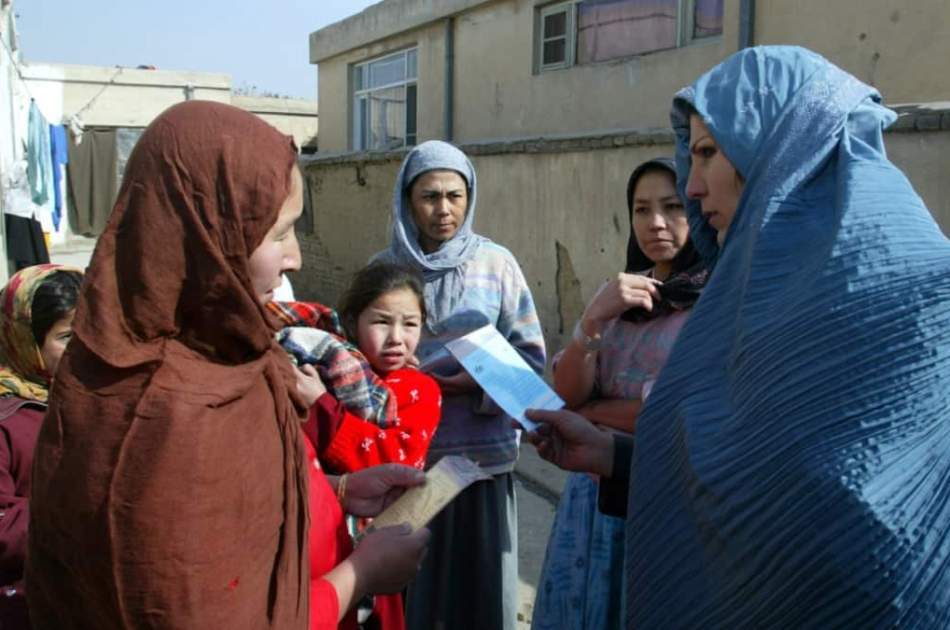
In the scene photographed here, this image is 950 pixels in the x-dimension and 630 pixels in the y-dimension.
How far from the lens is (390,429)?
91.2 inches

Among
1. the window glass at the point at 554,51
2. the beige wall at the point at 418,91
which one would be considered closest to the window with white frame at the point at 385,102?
the beige wall at the point at 418,91

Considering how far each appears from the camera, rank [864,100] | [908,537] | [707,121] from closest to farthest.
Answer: [908,537] < [864,100] < [707,121]

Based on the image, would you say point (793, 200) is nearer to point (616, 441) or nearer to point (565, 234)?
point (616, 441)

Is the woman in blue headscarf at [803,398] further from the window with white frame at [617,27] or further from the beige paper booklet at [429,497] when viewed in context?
the window with white frame at [617,27]

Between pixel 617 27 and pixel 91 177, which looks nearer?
pixel 617 27

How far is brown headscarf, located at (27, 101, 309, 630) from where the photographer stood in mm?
1107

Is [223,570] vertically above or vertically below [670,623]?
above

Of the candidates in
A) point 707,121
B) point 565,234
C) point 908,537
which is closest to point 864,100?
point 707,121

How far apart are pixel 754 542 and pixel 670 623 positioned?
0.88ft

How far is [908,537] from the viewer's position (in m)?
1.03

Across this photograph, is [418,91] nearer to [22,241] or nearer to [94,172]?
[22,241]

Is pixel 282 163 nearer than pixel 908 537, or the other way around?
pixel 908 537

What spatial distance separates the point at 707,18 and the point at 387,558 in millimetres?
6513

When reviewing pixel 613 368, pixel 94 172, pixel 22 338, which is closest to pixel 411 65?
pixel 94 172
